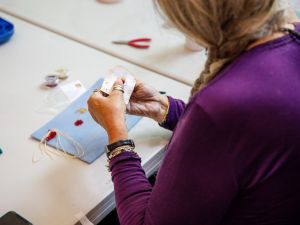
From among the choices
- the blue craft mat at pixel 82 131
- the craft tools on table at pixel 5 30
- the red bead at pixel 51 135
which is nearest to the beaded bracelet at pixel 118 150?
the blue craft mat at pixel 82 131

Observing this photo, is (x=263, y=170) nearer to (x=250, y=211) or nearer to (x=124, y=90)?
(x=250, y=211)

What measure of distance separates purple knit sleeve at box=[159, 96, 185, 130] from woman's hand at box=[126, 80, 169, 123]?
0.04 ft

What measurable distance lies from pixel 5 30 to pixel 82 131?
2.02ft

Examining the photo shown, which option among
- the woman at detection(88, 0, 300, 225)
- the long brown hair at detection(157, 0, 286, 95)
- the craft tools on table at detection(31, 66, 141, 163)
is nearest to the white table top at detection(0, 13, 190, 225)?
the craft tools on table at detection(31, 66, 141, 163)

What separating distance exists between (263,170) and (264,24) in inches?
9.4

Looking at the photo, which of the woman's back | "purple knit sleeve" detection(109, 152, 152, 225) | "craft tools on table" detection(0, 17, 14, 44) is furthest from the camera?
"craft tools on table" detection(0, 17, 14, 44)

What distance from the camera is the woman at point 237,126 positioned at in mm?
651

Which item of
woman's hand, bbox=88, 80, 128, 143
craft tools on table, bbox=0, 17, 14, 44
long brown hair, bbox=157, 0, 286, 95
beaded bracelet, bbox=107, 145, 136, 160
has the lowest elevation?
craft tools on table, bbox=0, 17, 14, 44

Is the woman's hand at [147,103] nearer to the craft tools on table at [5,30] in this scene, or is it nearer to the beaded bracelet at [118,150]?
the beaded bracelet at [118,150]

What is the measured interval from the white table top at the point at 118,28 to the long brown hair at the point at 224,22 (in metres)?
0.54

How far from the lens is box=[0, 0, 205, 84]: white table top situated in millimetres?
1361

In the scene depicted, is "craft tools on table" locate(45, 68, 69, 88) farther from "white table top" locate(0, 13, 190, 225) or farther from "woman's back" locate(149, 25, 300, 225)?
"woman's back" locate(149, 25, 300, 225)

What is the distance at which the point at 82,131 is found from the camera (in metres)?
1.10

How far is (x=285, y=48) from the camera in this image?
2.29ft
